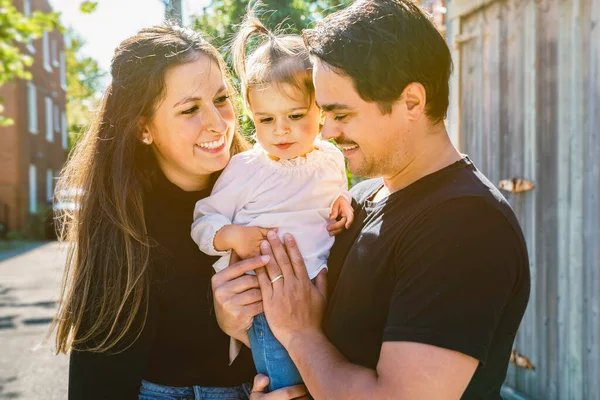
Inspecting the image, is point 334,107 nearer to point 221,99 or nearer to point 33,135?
point 221,99

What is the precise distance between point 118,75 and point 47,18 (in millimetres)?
8647

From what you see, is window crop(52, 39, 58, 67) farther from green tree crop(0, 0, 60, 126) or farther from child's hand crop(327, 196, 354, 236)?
child's hand crop(327, 196, 354, 236)

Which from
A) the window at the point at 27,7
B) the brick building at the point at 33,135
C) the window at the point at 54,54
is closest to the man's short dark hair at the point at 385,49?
the brick building at the point at 33,135

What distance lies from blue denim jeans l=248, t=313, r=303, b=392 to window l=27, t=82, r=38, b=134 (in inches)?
1148

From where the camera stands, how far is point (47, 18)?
1052 centimetres

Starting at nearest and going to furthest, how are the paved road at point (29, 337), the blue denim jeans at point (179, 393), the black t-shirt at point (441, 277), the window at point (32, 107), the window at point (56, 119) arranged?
the black t-shirt at point (441, 277), the blue denim jeans at point (179, 393), the paved road at point (29, 337), the window at point (32, 107), the window at point (56, 119)

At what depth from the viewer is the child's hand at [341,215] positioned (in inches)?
96.1

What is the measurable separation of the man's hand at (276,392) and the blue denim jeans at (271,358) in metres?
0.03

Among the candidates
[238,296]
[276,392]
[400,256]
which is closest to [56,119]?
[238,296]

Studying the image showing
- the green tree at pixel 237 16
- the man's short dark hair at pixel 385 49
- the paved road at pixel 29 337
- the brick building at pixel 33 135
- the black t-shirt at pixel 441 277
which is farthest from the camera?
the brick building at pixel 33 135

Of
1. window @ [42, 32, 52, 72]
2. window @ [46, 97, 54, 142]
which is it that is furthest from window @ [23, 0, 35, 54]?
window @ [46, 97, 54, 142]

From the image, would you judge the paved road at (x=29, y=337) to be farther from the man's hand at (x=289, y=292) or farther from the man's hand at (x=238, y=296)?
the man's hand at (x=289, y=292)

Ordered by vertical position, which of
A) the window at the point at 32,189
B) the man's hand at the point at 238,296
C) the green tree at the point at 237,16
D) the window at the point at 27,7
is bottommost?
the window at the point at 32,189

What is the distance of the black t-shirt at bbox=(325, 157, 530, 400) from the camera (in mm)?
1690
